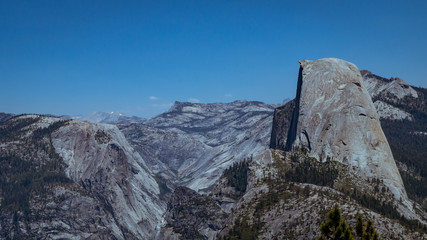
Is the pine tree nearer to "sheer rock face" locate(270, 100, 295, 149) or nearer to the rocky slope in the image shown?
the rocky slope

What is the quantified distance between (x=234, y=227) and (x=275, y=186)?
15.9 metres

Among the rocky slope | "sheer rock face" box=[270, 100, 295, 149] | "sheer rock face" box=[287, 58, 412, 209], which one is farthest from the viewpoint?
"sheer rock face" box=[270, 100, 295, 149]

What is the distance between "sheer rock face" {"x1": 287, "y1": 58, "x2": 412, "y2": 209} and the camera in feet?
412

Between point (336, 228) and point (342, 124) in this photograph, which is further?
point (342, 124)

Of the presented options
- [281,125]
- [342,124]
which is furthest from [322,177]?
[281,125]

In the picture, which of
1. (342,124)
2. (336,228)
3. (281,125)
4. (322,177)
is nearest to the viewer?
(336,228)

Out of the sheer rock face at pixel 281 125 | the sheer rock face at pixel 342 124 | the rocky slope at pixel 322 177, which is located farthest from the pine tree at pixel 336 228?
the sheer rock face at pixel 281 125

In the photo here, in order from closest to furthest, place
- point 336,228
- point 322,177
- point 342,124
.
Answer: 1. point 336,228
2. point 322,177
3. point 342,124

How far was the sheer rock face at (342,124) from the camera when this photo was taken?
→ 126 meters

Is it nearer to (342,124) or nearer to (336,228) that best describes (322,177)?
(342,124)

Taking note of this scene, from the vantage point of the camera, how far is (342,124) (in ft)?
438

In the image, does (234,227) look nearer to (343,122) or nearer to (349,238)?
(343,122)

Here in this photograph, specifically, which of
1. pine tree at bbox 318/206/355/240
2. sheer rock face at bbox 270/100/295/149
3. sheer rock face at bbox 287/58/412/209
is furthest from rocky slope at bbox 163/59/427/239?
pine tree at bbox 318/206/355/240

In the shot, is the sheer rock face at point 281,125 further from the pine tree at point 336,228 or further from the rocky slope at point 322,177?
the pine tree at point 336,228
